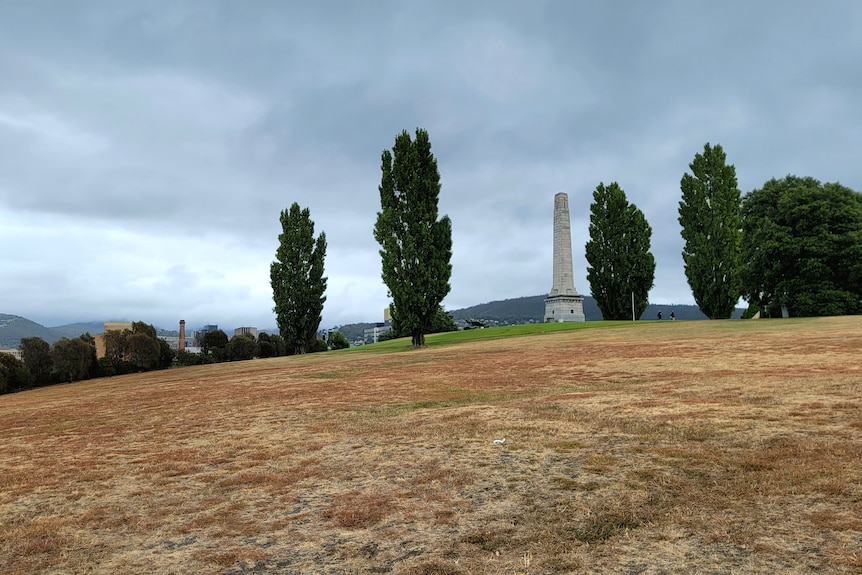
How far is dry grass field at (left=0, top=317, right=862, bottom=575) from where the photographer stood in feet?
12.8

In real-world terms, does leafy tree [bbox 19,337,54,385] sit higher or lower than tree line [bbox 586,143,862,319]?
lower

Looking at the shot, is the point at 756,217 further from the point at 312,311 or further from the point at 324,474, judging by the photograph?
the point at 324,474

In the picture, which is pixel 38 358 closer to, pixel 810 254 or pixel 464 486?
pixel 464 486

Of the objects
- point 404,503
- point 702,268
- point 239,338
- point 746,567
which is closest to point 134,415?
point 404,503

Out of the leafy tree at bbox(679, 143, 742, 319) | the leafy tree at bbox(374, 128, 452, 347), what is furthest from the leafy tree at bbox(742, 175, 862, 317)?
the leafy tree at bbox(374, 128, 452, 347)

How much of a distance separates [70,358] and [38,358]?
1709 millimetres

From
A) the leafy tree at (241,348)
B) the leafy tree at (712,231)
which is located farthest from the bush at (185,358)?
the leafy tree at (712,231)

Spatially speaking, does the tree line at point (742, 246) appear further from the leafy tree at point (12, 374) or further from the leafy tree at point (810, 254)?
the leafy tree at point (12, 374)

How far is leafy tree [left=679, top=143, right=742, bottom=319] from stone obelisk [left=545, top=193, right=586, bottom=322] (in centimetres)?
1260

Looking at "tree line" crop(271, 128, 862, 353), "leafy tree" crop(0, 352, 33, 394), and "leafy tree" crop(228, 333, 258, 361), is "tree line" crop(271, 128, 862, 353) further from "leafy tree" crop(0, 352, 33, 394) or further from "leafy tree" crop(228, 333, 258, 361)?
"leafy tree" crop(0, 352, 33, 394)

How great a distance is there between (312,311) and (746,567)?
47.9m

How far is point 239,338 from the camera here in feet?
156

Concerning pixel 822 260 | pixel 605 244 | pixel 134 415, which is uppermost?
pixel 605 244

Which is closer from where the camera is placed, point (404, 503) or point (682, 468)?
point (404, 503)
